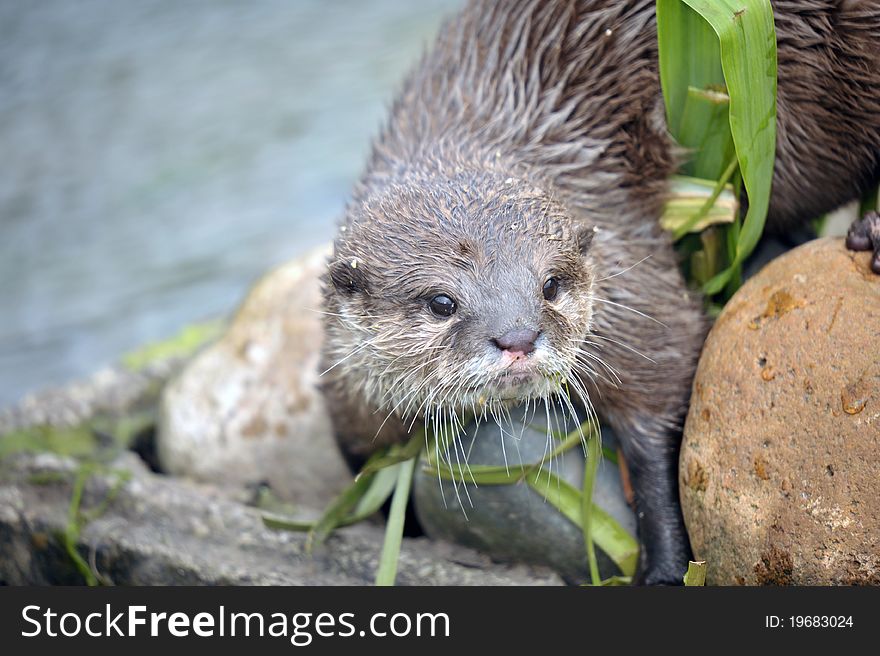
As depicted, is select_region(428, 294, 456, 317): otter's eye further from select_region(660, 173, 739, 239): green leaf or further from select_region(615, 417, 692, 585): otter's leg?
select_region(660, 173, 739, 239): green leaf

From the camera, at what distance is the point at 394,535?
2672 millimetres

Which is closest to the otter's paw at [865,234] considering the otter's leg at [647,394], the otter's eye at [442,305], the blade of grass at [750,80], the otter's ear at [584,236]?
the blade of grass at [750,80]

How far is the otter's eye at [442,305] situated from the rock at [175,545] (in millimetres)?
853

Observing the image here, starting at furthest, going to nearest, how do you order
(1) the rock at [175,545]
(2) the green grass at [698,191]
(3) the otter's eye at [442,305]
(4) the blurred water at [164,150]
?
(4) the blurred water at [164,150] < (1) the rock at [175,545] < (2) the green grass at [698,191] < (3) the otter's eye at [442,305]

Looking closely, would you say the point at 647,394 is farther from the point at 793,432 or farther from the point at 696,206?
the point at 696,206

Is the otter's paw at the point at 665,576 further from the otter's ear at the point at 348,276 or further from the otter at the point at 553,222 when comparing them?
the otter's ear at the point at 348,276

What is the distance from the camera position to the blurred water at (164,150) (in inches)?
216

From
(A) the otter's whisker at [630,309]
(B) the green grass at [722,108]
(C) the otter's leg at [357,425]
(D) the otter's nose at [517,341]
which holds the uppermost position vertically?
(B) the green grass at [722,108]

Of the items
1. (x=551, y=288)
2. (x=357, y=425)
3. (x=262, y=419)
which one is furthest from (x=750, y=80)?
(x=262, y=419)

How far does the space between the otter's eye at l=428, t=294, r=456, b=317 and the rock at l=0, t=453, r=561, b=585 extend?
2.80 feet

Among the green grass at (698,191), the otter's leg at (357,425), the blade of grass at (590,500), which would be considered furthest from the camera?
the otter's leg at (357,425)

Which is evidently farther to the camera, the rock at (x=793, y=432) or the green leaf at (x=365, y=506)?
the green leaf at (x=365, y=506)

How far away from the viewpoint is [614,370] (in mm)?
2480

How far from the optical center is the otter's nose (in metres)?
2.05
